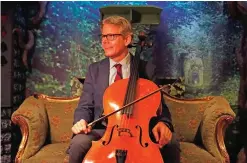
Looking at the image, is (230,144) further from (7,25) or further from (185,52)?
(7,25)

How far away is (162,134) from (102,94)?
479 mm

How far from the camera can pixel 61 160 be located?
7.45 ft

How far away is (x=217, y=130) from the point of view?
7.88 ft

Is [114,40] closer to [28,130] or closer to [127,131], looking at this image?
[127,131]

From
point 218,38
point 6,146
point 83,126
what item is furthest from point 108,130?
point 218,38

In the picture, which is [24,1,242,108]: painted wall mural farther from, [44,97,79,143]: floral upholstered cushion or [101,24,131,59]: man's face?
[101,24,131,59]: man's face

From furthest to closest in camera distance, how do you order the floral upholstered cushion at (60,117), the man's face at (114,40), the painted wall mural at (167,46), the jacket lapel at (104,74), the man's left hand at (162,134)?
the painted wall mural at (167,46) → the floral upholstered cushion at (60,117) → the jacket lapel at (104,74) → the man's face at (114,40) → the man's left hand at (162,134)

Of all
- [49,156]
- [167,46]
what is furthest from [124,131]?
[167,46]

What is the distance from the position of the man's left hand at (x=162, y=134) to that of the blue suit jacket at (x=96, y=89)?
0.59ft

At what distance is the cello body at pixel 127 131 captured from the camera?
5.30 ft

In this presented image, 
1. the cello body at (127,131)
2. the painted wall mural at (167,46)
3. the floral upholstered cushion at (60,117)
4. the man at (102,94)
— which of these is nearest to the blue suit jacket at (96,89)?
the man at (102,94)

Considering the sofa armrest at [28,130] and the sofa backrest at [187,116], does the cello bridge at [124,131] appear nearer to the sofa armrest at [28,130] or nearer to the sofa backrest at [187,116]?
the sofa armrest at [28,130]

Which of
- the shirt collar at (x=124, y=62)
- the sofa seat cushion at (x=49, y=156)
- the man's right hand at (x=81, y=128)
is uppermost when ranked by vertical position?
the shirt collar at (x=124, y=62)

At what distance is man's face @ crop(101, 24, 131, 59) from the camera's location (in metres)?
2.03
